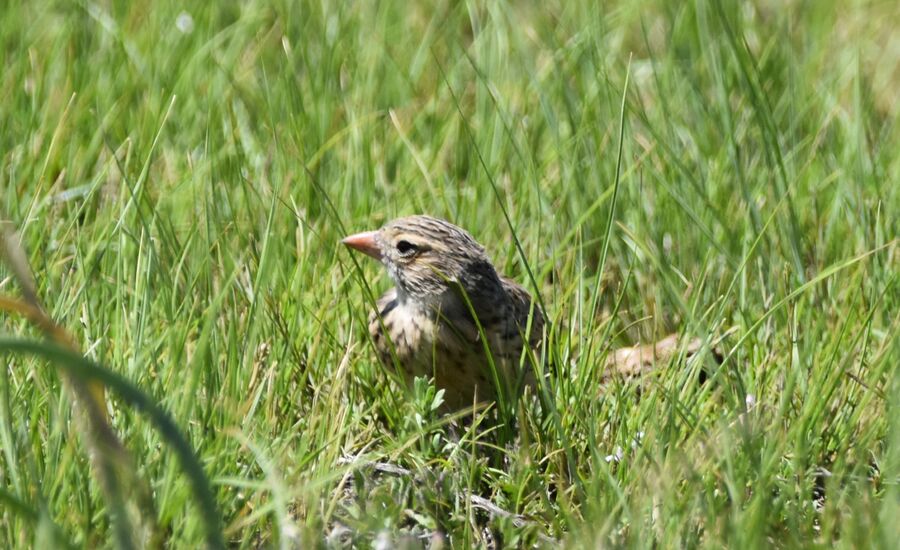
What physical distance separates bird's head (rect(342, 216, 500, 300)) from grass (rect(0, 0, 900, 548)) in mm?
159

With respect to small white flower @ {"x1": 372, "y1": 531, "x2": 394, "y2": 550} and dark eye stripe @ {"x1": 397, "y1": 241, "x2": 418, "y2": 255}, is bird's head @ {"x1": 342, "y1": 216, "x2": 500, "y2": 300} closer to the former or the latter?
dark eye stripe @ {"x1": 397, "y1": 241, "x2": 418, "y2": 255}

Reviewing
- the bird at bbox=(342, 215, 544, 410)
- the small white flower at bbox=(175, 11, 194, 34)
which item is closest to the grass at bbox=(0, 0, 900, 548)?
the small white flower at bbox=(175, 11, 194, 34)

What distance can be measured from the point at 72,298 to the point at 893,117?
3.57 meters

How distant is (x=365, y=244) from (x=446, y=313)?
0.33 meters

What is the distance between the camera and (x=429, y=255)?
4.37m

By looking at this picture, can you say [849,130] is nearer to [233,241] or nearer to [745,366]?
[745,366]

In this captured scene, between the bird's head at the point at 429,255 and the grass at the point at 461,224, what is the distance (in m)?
0.16

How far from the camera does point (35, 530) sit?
2.94 m

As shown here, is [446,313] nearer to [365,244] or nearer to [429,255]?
[429,255]

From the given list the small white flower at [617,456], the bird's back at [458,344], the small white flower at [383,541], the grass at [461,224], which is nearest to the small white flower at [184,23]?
the grass at [461,224]

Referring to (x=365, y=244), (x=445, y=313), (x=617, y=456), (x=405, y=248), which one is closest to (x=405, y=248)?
(x=405, y=248)

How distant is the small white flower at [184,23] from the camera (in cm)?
586

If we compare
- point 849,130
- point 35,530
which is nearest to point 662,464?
point 35,530

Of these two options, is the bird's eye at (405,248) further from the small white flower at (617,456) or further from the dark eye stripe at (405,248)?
the small white flower at (617,456)
